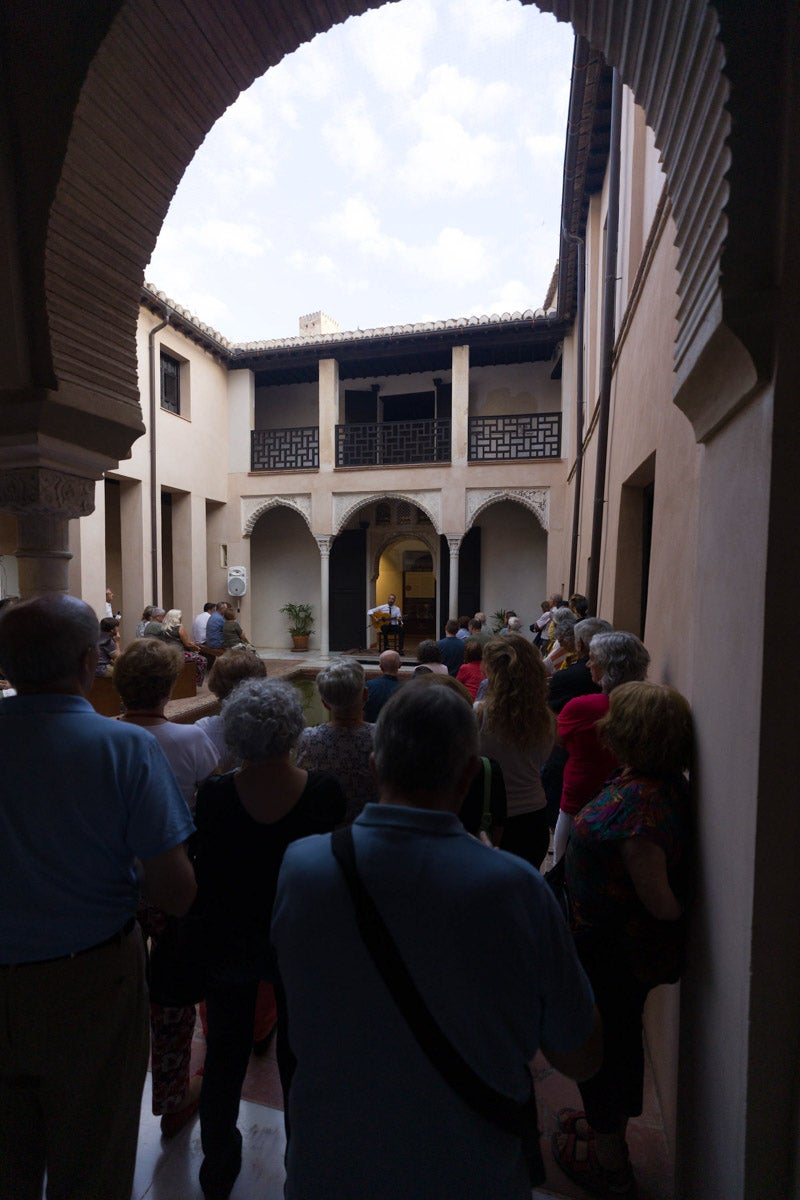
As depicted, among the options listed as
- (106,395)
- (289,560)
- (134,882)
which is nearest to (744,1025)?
(134,882)

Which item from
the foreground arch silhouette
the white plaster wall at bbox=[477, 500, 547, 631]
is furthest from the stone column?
the white plaster wall at bbox=[477, 500, 547, 631]

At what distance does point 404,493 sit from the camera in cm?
1409

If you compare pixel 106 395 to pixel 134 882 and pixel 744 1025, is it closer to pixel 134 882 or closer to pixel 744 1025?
pixel 134 882

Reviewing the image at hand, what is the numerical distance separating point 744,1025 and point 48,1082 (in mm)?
1552

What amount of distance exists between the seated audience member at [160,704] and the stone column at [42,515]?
3.77 feet

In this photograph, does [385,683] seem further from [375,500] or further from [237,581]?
[237,581]

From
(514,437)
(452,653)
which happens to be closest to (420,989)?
(452,653)

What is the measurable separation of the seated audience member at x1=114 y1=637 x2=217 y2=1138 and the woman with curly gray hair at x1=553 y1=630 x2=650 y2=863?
158 centimetres

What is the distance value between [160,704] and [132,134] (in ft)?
8.49

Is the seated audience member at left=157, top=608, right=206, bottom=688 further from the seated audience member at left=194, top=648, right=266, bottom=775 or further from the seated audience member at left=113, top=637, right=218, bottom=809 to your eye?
the seated audience member at left=113, top=637, right=218, bottom=809

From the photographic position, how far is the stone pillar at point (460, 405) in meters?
13.4

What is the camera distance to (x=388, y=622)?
14688 mm

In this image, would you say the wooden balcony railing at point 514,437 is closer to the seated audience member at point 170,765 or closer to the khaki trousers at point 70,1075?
the seated audience member at point 170,765

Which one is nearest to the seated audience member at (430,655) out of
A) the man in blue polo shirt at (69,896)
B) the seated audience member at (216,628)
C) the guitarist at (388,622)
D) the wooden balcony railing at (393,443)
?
the man in blue polo shirt at (69,896)
